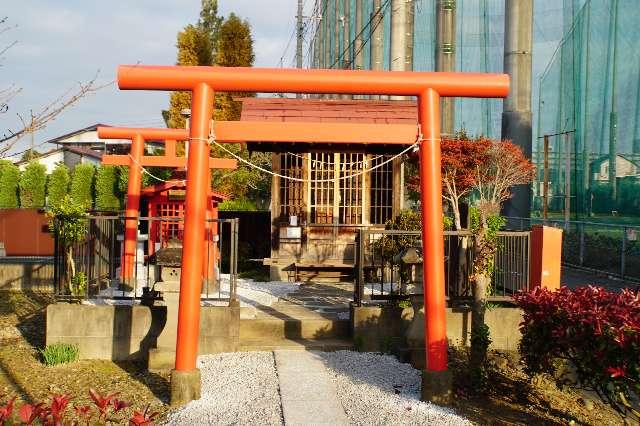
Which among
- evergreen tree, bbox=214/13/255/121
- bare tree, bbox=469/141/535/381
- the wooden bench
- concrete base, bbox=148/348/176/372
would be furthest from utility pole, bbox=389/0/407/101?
evergreen tree, bbox=214/13/255/121

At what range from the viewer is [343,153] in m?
14.6

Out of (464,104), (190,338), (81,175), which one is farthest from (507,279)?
(81,175)

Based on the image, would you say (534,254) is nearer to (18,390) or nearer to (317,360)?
(317,360)

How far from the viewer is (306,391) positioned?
281 inches

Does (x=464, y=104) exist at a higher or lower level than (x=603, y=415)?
higher

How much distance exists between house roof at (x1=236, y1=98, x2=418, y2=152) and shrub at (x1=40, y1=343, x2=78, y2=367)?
639 centimetres

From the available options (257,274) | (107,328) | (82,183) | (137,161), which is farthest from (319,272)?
(82,183)

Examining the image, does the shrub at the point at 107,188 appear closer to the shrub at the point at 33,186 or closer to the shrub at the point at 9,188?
the shrub at the point at 33,186

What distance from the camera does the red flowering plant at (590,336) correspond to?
203 inches

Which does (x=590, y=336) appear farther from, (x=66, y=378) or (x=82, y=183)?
(x=82, y=183)

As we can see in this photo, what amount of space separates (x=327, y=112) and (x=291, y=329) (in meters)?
6.41

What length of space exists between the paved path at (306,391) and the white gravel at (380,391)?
12 cm

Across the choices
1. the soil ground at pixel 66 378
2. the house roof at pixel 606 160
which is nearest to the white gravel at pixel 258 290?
the soil ground at pixel 66 378

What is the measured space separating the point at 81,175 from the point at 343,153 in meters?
25.6
